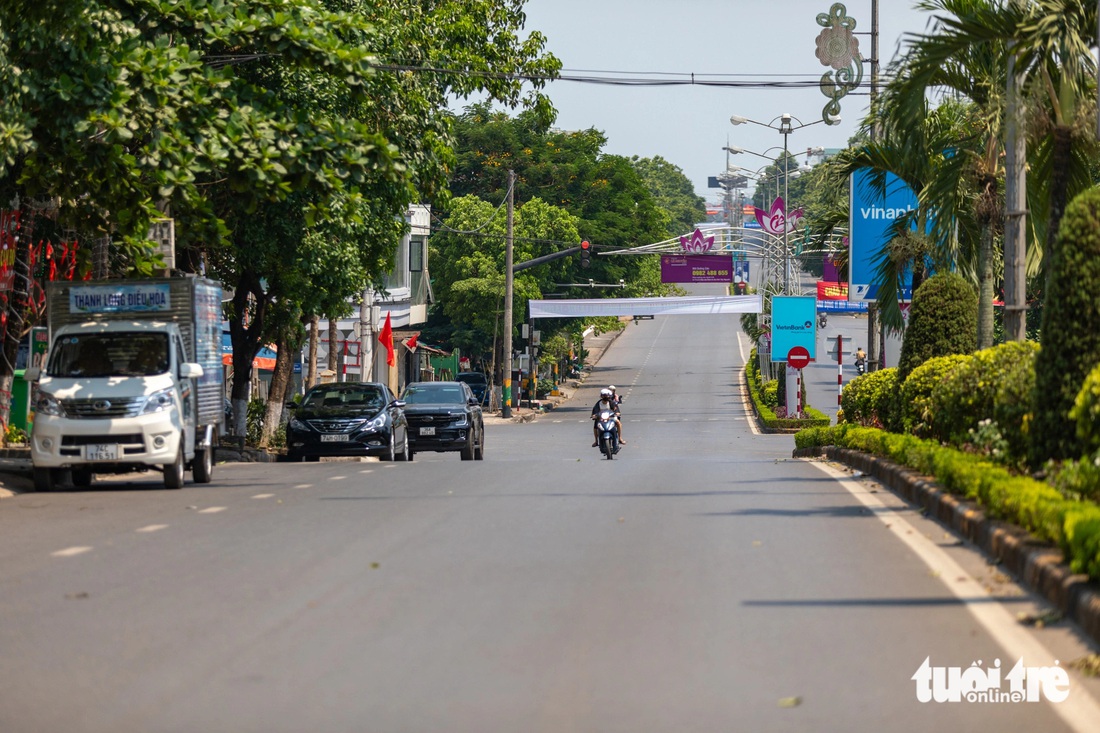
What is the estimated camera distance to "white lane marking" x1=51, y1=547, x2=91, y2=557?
37.3 ft

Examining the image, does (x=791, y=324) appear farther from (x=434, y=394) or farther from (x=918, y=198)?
(x=918, y=198)

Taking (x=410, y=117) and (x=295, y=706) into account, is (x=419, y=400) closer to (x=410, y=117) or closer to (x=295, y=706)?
(x=410, y=117)

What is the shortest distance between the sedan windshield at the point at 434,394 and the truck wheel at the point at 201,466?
1169 centimetres

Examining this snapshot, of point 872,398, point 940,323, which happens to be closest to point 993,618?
point 940,323

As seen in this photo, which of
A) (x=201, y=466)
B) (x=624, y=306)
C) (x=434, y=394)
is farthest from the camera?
(x=624, y=306)

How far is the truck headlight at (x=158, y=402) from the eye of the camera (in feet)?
60.2

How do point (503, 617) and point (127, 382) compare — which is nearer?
point (503, 617)

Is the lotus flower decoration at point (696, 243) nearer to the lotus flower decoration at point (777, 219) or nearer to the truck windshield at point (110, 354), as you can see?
the lotus flower decoration at point (777, 219)

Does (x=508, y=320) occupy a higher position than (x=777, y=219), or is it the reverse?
(x=777, y=219)

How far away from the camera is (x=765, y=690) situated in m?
6.67

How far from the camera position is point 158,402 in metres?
18.5

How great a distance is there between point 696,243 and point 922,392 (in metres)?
62.3

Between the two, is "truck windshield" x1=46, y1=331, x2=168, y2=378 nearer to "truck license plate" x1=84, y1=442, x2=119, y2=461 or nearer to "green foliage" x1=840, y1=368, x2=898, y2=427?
"truck license plate" x1=84, y1=442, x2=119, y2=461

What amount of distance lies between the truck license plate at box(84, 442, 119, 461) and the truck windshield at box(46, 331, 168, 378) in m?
1.14
